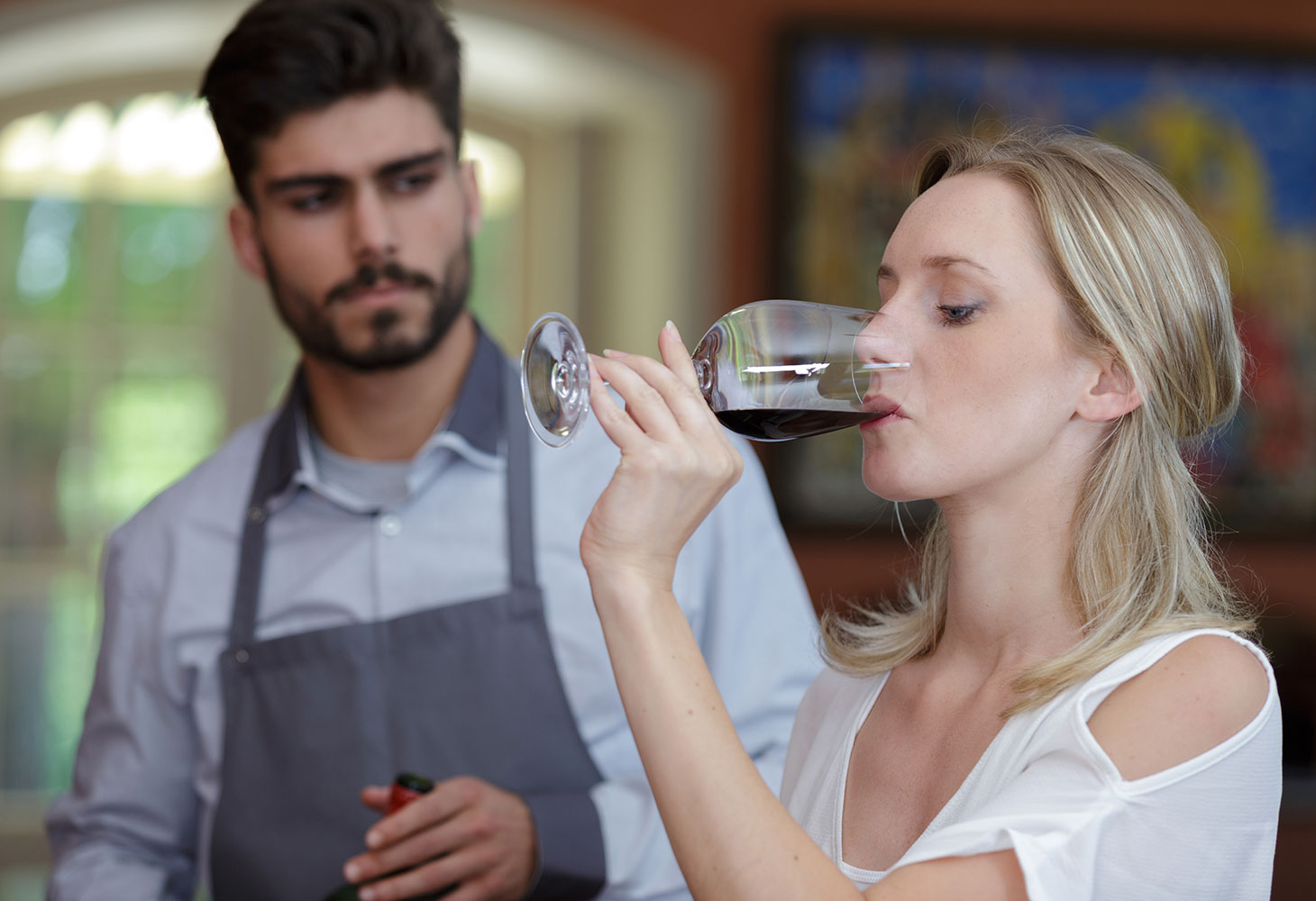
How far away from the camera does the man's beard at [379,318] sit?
1.67 metres

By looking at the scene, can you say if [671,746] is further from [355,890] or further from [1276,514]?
[1276,514]

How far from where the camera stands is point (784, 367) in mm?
1101

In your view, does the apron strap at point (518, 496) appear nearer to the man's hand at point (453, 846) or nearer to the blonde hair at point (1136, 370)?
the man's hand at point (453, 846)

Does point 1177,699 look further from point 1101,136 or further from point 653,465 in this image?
point 1101,136

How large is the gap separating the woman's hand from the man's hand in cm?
51

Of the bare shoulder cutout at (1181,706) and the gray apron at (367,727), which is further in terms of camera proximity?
the gray apron at (367,727)

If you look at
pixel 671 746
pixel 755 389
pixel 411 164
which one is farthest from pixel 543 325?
pixel 411 164

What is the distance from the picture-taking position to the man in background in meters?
1.62

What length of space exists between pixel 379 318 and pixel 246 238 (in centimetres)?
30

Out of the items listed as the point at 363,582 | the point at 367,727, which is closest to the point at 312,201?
the point at 363,582

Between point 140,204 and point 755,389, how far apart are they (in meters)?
4.30

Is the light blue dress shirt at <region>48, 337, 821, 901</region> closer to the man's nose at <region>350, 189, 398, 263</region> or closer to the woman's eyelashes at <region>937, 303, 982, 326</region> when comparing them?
the man's nose at <region>350, 189, 398, 263</region>

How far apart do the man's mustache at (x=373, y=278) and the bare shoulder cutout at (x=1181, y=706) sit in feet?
3.29

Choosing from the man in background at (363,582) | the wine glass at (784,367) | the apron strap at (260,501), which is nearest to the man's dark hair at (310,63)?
the man in background at (363,582)
